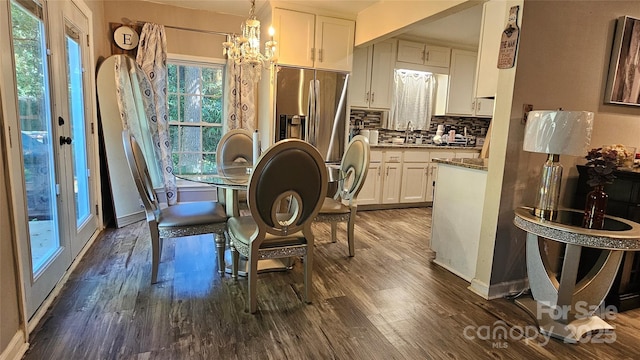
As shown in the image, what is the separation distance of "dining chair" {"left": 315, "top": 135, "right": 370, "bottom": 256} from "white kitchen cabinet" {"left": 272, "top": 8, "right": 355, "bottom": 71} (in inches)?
58.3

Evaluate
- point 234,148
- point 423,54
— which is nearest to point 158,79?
point 234,148

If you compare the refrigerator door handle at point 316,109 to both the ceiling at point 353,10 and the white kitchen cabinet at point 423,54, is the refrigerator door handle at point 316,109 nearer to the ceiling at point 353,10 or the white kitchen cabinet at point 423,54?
the ceiling at point 353,10

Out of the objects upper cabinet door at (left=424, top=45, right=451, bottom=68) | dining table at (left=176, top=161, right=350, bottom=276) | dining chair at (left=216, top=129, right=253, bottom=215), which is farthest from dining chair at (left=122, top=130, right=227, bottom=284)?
upper cabinet door at (left=424, top=45, right=451, bottom=68)

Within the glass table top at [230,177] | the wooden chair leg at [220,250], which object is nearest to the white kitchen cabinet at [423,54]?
the glass table top at [230,177]

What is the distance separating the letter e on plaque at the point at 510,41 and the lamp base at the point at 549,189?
0.66 m

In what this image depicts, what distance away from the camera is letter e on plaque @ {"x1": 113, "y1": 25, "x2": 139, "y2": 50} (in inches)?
153

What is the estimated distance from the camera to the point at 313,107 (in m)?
4.19

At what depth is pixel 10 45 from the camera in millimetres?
1728

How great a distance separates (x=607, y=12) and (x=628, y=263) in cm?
167

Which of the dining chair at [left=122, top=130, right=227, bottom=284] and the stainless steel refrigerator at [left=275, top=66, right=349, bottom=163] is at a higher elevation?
the stainless steel refrigerator at [left=275, top=66, right=349, bottom=163]

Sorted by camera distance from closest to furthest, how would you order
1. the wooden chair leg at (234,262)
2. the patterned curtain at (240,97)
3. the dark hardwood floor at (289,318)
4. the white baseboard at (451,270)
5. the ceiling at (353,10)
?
the dark hardwood floor at (289,318) → the wooden chair leg at (234,262) → the white baseboard at (451,270) → the ceiling at (353,10) → the patterned curtain at (240,97)

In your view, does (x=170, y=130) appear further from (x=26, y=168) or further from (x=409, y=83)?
(x=409, y=83)

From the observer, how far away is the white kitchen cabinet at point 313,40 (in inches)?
155

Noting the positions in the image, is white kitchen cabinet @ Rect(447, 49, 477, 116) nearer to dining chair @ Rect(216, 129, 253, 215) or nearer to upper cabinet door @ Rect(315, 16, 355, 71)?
upper cabinet door @ Rect(315, 16, 355, 71)
